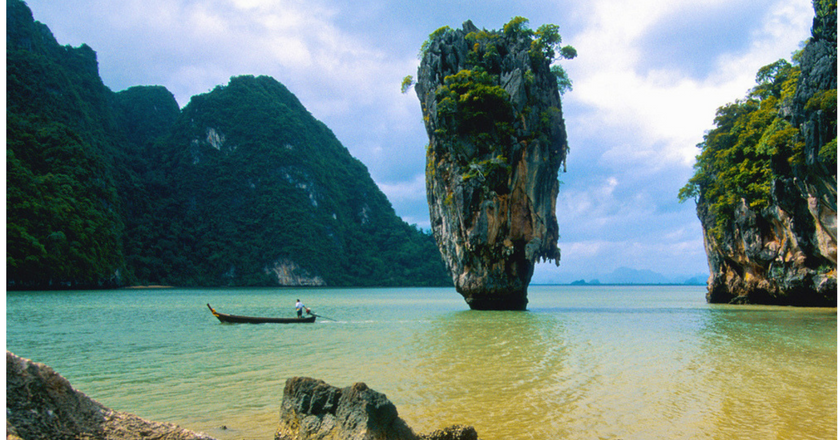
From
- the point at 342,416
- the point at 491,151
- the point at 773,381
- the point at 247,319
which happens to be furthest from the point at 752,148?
Result: the point at 342,416

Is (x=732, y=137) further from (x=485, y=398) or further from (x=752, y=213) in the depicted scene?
(x=485, y=398)

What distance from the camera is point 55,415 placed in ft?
8.46

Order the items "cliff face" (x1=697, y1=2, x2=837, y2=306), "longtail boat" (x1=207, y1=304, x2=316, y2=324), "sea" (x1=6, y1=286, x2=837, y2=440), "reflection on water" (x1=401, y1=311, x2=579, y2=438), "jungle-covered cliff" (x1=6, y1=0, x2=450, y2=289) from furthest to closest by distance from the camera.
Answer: "jungle-covered cliff" (x1=6, y1=0, x2=450, y2=289), "longtail boat" (x1=207, y1=304, x2=316, y2=324), "cliff face" (x1=697, y1=2, x2=837, y2=306), "reflection on water" (x1=401, y1=311, x2=579, y2=438), "sea" (x1=6, y1=286, x2=837, y2=440)

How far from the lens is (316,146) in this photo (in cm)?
11438

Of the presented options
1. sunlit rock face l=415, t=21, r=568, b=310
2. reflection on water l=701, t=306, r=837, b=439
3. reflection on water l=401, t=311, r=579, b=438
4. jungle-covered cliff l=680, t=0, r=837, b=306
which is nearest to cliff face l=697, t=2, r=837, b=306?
jungle-covered cliff l=680, t=0, r=837, b=306

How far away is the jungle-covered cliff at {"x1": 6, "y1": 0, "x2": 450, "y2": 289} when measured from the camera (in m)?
54.5

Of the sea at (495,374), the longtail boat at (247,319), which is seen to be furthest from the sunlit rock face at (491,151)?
the longtail boat at (247,319)

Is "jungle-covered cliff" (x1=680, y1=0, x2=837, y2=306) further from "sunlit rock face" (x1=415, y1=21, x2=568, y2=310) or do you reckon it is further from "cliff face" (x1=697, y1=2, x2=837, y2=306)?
"sunlit rock face" (x1=415, y1=21, x2=568, y2=310)

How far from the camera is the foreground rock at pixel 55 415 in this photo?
241 cm

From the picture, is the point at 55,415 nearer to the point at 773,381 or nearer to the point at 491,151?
the point at 773,381

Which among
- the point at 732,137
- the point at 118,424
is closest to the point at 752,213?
the point at 732,137

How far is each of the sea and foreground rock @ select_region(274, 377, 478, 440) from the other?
1.33m

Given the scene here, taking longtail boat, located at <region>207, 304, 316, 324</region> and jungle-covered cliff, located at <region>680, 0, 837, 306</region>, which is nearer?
jungle-covered cliff, located at <region>680, 0, 837, 306</region>

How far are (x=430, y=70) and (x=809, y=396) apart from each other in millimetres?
21192
